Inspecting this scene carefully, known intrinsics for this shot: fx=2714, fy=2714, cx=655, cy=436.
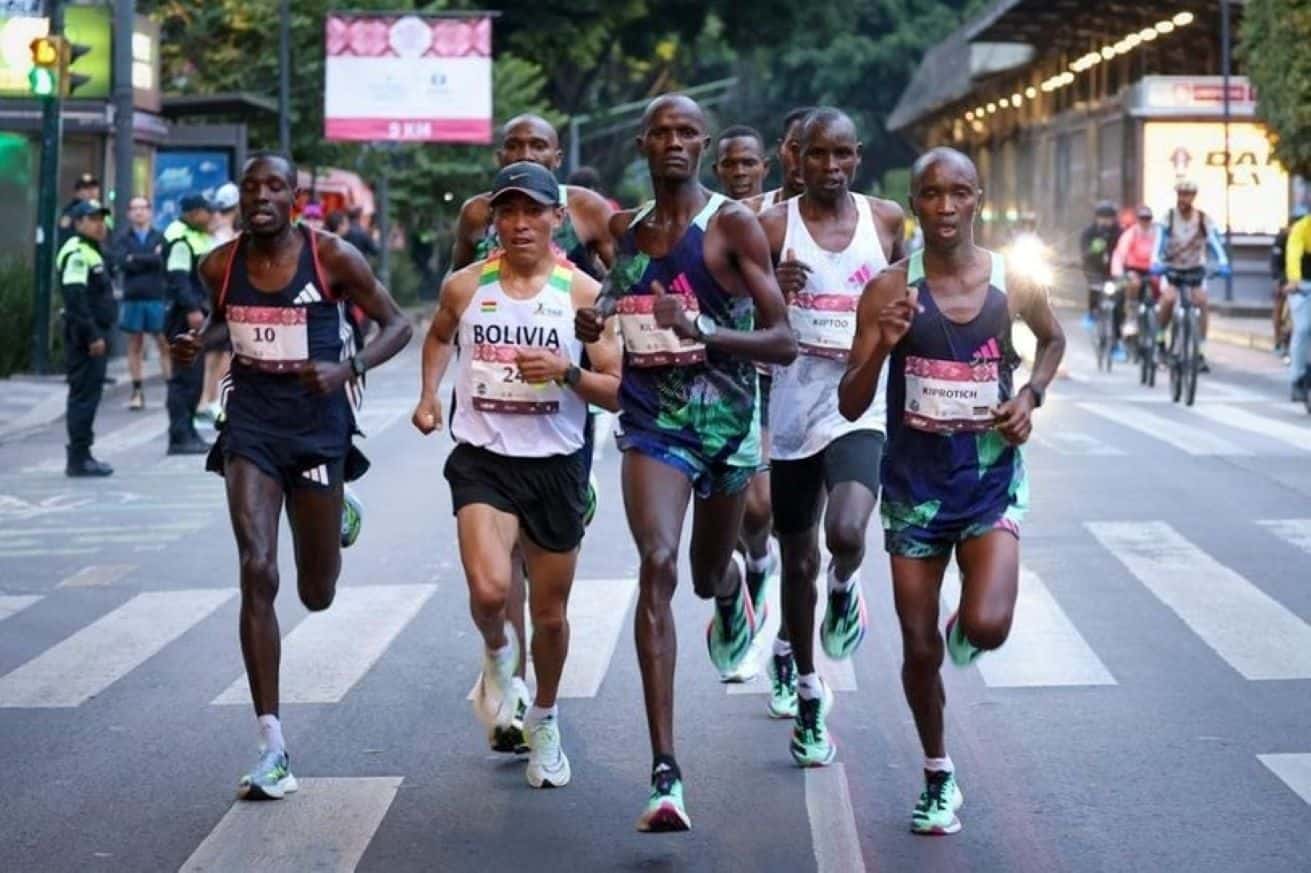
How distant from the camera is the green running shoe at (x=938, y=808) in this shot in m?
7.34

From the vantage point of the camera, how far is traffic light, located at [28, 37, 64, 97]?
24906mm

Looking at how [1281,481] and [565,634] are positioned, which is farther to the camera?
[1281,481]

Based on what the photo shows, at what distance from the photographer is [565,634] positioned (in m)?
8.08

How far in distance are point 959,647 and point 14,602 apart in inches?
243

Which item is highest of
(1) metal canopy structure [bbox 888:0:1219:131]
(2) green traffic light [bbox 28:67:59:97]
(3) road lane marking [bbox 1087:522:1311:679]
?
(1) metal canopy structure [bbox 888:0:1219:131]

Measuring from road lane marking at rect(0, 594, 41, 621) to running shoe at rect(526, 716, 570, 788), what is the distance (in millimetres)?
4583

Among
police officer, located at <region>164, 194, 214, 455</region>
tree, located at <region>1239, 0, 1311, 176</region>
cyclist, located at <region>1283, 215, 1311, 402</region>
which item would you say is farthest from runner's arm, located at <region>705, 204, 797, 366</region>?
tree, located at <region>1239, 0, 1311, 176</region>

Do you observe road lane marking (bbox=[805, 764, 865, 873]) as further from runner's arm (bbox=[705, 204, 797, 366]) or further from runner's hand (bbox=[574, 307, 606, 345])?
runner's hand (bbox=[574, 307, 606, 345])

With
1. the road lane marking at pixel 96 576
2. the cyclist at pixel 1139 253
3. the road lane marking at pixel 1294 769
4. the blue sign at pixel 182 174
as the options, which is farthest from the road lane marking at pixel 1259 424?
the blue sign at pixel 182 174

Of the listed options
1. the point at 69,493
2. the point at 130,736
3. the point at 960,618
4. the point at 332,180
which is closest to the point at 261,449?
the point at 130,736

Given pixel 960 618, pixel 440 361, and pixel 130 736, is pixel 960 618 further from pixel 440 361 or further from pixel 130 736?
pixel 130 736

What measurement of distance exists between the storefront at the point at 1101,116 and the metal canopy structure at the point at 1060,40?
0.16 feet

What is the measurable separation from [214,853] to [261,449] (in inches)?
57.7

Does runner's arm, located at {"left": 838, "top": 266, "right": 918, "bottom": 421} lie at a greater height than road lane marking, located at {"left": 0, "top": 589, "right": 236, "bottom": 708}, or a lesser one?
greater
